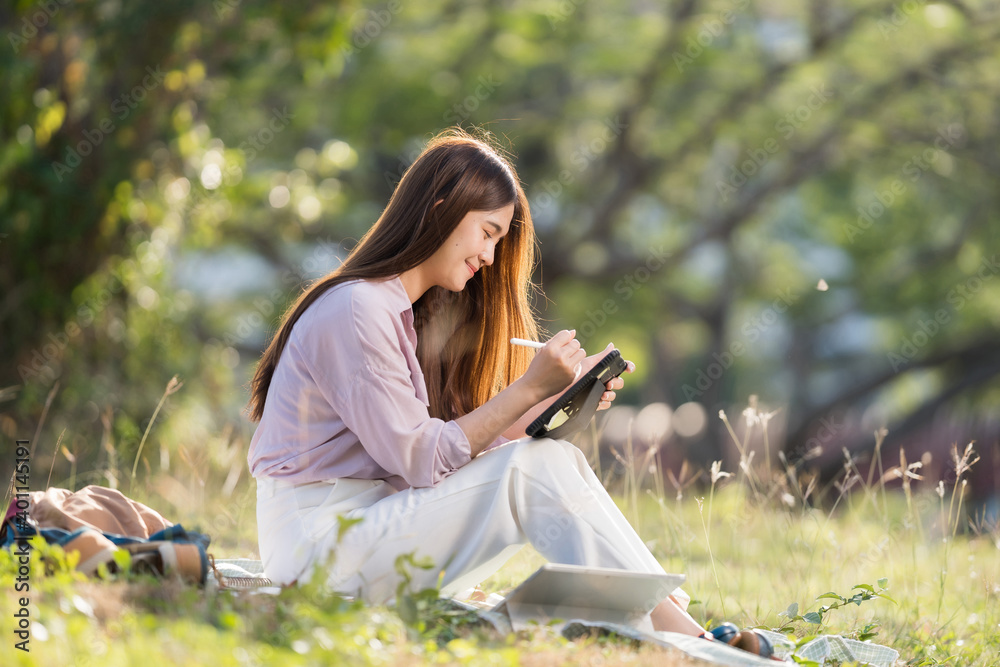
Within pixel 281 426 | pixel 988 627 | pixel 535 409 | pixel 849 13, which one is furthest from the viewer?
pixel 849 13

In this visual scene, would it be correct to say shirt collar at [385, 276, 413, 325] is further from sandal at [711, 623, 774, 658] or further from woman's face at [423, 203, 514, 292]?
sandal at [711, 623, 774, 658]

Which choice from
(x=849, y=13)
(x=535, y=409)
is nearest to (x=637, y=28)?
(x=849, y=13)

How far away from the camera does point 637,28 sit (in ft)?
32.6

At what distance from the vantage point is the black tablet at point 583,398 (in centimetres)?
264

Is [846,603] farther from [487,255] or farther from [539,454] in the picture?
[487,255]

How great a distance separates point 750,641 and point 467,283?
1.46m

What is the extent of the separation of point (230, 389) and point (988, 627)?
5305 mm

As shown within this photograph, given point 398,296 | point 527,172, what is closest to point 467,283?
point 398,296

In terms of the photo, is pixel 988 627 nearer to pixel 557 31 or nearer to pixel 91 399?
pixel 91 399

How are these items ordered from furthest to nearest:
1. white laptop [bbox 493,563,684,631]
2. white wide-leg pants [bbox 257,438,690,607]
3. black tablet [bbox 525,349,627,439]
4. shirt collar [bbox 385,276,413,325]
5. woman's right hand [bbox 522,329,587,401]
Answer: shirt collar [bbox 385,276,413,325] → black tablet [bbox 525,349,627,439] → woman's right hand [bbox 522,329,587,401] → white wide-leg pants [bbox 257,438,690,607] → white laptop [bbox 493,563,684,631]

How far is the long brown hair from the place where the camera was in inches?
110

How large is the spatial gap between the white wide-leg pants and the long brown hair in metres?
0.64

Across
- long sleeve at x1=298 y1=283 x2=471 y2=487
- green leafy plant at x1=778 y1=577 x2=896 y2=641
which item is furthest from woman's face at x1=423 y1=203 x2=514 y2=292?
green leafy plant at x1=778 y1=577 x2=896 y2=641

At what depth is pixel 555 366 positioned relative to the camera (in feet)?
8.31
